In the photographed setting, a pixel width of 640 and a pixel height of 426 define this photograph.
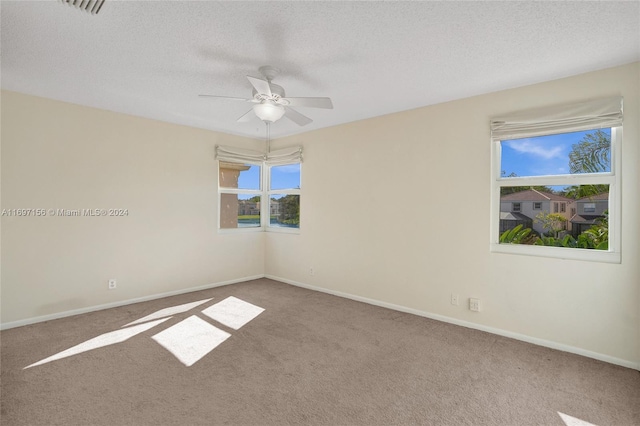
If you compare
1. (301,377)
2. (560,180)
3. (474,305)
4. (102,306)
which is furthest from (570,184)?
(102,306)

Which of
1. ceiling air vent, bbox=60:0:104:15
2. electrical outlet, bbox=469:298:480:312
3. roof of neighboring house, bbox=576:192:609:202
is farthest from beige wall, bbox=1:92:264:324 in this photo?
roof of neighboring house, bbox=576:192:609:202

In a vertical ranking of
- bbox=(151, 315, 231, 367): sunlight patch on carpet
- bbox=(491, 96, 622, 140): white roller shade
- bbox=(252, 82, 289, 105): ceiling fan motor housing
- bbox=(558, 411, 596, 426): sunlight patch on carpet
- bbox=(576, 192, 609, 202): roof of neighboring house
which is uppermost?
bbox=(252, 82, 289, 105): ceiling fan motor housing

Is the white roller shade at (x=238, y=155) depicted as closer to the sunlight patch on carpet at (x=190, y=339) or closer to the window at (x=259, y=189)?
the window at (x=259, y=189)

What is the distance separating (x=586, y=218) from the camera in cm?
282

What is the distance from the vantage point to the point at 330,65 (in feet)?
8.79

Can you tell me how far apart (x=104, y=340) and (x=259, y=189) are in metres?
3.26

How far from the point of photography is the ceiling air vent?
187 centimetres

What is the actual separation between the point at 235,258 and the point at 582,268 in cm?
438

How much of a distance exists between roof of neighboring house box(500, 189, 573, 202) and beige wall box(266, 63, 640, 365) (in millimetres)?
214

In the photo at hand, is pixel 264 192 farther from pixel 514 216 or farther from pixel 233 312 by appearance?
pixel 514 216

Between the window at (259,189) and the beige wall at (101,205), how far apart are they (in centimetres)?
22

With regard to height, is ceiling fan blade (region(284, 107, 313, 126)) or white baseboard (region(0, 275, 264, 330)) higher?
ceiling fan blade (region(284, 107, 313, 126))

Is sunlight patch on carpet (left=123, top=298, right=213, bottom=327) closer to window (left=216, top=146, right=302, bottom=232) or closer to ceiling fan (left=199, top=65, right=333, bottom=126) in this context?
window (left=216, top=146, right=302, bottom=232)

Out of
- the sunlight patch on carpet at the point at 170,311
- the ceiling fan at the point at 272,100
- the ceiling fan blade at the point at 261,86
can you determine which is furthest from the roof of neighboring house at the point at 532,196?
the sunlight patch on carpet at the point at 170,311
